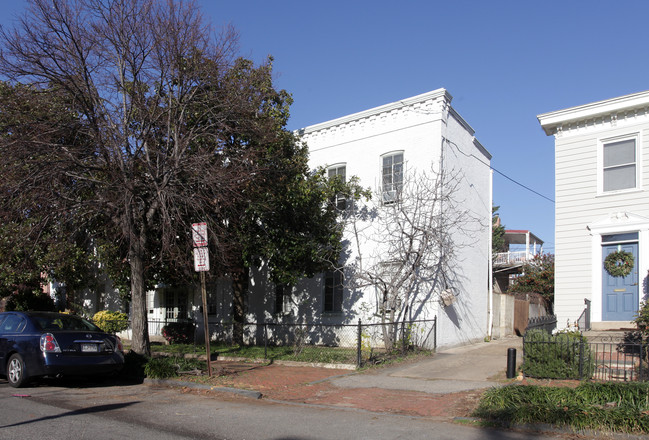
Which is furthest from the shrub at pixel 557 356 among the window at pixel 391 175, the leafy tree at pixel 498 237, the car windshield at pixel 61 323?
the leafy tree at pixel 498 237

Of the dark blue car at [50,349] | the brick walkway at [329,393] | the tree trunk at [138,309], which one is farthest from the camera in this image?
the tree trunk at [138,309]

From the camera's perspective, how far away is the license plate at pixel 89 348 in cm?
998

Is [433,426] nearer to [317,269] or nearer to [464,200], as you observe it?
[317,269]

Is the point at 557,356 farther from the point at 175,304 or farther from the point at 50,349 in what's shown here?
the point at 175,304

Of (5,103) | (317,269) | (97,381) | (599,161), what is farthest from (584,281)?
(5,103)

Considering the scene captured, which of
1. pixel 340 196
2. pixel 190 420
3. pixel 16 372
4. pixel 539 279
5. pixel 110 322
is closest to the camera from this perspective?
pixel 190 420

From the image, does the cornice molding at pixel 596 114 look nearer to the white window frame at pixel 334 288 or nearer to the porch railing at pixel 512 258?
the white window frame at pixel 334 288

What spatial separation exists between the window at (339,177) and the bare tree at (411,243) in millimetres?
513

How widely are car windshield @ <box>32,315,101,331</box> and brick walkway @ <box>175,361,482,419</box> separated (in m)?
2.36

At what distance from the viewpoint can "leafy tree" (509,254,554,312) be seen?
2464 cm

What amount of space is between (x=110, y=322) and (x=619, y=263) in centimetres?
1731

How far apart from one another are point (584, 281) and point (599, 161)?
3293mm

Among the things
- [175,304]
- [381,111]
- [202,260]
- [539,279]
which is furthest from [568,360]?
[175,304]

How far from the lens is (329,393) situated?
9867mm
